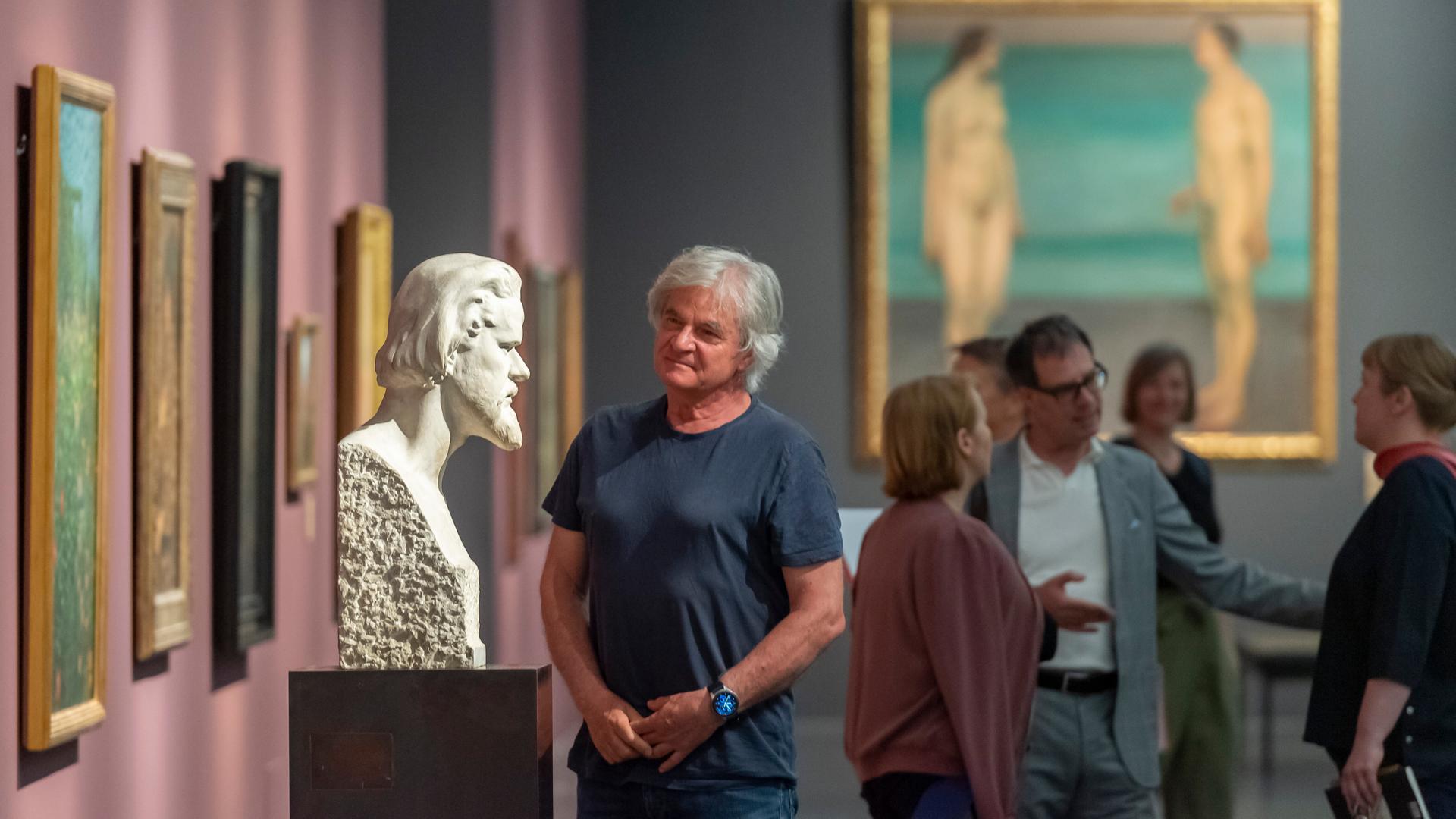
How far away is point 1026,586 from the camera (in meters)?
3.79

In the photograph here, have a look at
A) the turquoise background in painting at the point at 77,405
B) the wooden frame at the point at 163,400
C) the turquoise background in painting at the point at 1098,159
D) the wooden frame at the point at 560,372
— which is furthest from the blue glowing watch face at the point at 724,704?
the turquoise background in painting at the point at 1098,159

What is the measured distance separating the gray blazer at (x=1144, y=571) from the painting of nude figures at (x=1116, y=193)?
5.84 metres

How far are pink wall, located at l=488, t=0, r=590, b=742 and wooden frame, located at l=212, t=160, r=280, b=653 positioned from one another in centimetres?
224

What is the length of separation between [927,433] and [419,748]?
4.32 feet

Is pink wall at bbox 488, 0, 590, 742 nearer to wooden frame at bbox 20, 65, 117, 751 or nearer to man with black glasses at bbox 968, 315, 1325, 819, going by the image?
man with black glasses at bbox 968, 315, 1325, 819

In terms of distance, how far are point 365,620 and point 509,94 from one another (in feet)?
17.4

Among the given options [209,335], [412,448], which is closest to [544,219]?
[209,335]

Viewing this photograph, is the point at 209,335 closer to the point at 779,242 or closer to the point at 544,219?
the point at 544,219

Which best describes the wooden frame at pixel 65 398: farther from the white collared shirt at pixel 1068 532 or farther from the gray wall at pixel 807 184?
the gray wall at pixel 807 184

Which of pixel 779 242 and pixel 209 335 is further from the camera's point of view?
pixel 779 242

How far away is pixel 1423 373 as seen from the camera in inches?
153

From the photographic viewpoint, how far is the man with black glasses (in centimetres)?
412

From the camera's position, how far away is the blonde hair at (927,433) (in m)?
3.82

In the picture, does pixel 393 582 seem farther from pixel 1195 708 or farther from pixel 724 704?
pixel 1195 708
